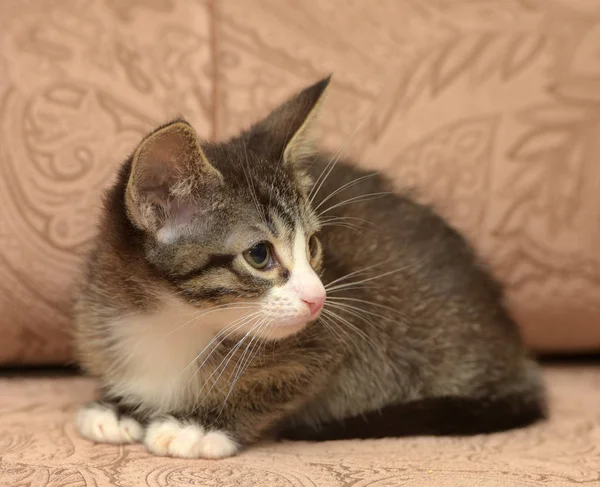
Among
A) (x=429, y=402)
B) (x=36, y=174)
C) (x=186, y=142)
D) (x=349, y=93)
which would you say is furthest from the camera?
(x=349, y=93)

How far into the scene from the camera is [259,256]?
1.15m

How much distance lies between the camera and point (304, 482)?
3.55ft

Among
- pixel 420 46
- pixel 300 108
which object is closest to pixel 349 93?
pixel 420 46

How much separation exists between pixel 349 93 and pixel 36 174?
720mm

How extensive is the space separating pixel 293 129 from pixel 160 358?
1.51 feet

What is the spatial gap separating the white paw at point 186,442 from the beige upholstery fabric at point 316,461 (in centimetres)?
2

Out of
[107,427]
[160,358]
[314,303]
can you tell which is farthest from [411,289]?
[107,427]

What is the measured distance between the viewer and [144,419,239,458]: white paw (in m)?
1.20

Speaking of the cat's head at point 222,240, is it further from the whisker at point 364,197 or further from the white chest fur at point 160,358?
the whisker at point 364,197

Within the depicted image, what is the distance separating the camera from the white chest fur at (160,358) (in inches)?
48.9

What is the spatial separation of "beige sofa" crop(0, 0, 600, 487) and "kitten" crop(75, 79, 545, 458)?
0.15 m

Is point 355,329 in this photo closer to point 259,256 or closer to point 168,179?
point 259,256

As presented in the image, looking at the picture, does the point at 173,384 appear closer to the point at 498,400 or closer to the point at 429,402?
the point at 429,402

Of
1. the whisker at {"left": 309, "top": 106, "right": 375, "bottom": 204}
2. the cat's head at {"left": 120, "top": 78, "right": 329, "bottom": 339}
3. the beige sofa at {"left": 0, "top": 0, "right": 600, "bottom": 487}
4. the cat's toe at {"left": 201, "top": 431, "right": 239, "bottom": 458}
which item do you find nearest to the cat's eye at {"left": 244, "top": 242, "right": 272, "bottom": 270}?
the cat's head at {"left": 120, "top": 78, "right": 329, "bottom": 339}
